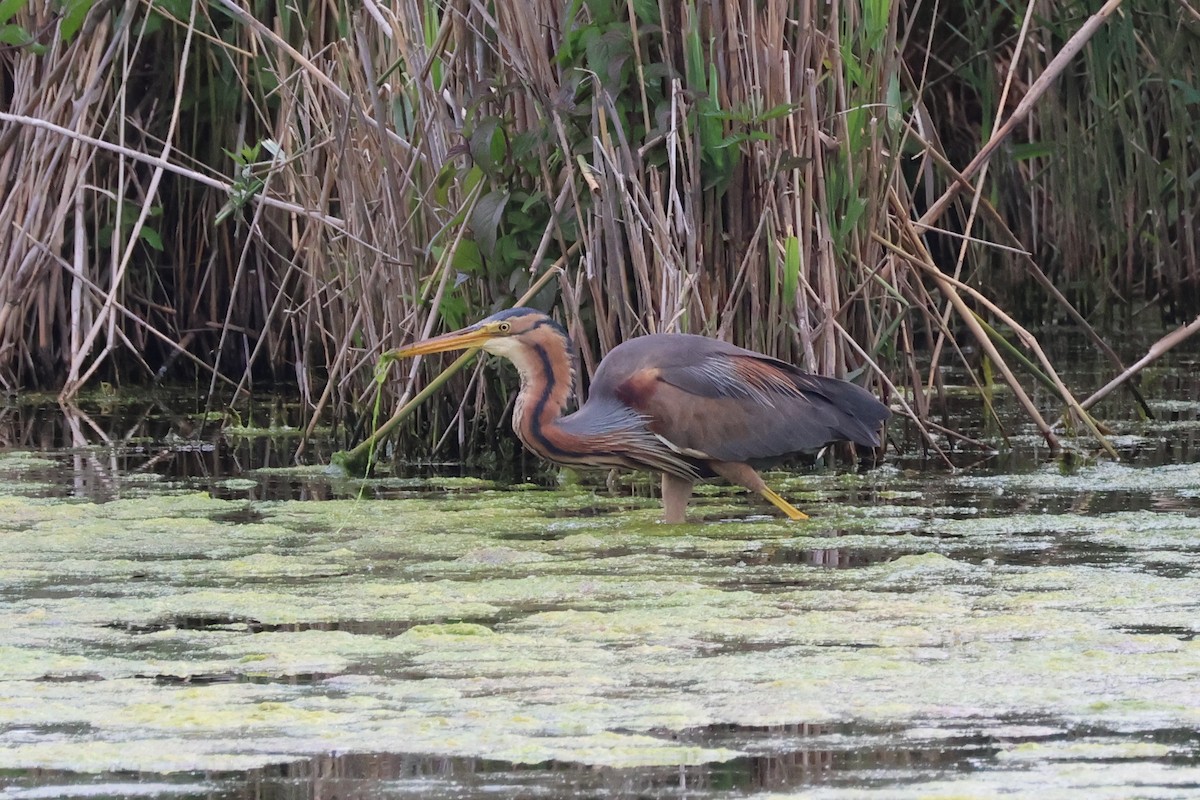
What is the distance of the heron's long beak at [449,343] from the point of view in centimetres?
561

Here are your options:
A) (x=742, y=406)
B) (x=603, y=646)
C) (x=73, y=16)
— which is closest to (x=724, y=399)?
(x=742, y=406)

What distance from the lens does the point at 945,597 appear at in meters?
4.24

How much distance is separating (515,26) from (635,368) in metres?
1.29

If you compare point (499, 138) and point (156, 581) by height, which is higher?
point (499, 138)

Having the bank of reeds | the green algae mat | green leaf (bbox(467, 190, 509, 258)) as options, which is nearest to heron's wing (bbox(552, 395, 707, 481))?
the green algae mat

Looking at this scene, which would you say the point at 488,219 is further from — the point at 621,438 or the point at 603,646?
the point at 603,646

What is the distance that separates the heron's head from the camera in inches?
225

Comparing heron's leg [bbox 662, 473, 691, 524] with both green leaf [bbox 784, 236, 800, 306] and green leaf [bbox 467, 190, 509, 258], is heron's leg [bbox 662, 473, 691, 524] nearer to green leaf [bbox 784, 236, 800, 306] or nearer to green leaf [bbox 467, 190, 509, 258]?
green leaf [bbox 784, 236, 800, 306]

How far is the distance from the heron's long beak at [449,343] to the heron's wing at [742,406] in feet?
1.47

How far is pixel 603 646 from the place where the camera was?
3.78m

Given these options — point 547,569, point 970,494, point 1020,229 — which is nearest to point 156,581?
point 547,569

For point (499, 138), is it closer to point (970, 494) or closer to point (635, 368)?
point (635, 368)

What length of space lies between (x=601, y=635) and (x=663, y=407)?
6.20 ft

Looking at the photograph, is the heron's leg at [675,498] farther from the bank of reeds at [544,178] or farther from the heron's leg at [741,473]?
the bank of reeds at [544,178]
